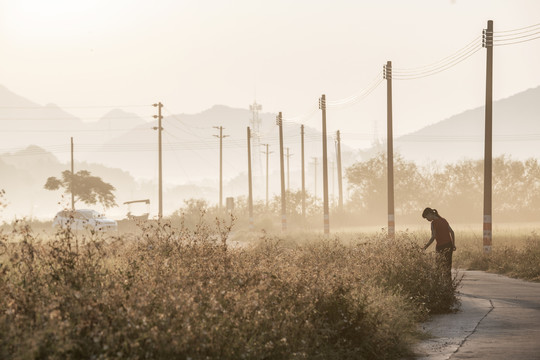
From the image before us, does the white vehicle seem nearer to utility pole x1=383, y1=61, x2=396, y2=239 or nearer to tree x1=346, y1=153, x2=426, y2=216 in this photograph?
utility pole x1=383, y1=61, x2=396, y2=239

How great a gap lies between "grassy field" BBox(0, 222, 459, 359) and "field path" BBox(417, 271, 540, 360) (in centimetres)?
61

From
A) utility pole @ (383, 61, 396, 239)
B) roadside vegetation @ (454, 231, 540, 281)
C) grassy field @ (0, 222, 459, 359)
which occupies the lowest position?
roadside vegetation @ (454, 231, 540, 281)

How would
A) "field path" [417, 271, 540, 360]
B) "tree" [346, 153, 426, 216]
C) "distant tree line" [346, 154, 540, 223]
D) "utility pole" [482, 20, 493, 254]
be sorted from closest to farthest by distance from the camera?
"field path" [417, 271, 540, 360] → "utility pole" [482, 20, 493, 254] → "distant tree line" [346, 154, 540, 223] → "tree" [346, 153, 426, 216]

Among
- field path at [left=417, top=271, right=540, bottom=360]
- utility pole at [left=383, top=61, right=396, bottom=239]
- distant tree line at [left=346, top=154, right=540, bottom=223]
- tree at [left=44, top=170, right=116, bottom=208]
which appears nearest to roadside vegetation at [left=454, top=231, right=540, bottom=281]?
field path at [left=417, top=271, right=540, bottom=360]

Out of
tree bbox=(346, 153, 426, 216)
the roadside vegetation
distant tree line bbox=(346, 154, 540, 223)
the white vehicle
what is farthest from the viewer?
tree bbox=(346, 153, 426, 216)

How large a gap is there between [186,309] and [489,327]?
7269mm

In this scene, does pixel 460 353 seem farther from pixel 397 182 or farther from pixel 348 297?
pixel 397 182

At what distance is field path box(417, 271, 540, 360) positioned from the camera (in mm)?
11633

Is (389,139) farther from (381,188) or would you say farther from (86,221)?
(381,188)

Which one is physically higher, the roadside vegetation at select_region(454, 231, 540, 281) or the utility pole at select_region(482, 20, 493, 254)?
the utility pole at select_region(482, 20, 493, 254)

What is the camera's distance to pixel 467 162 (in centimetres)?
7869

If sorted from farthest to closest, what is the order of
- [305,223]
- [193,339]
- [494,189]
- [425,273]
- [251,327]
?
[494,189], [305,223], [425,273], [251,327], [193,339]

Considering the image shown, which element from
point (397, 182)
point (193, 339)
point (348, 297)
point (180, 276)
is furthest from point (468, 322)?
point (397, 182)

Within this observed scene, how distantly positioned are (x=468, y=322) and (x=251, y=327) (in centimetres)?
671
